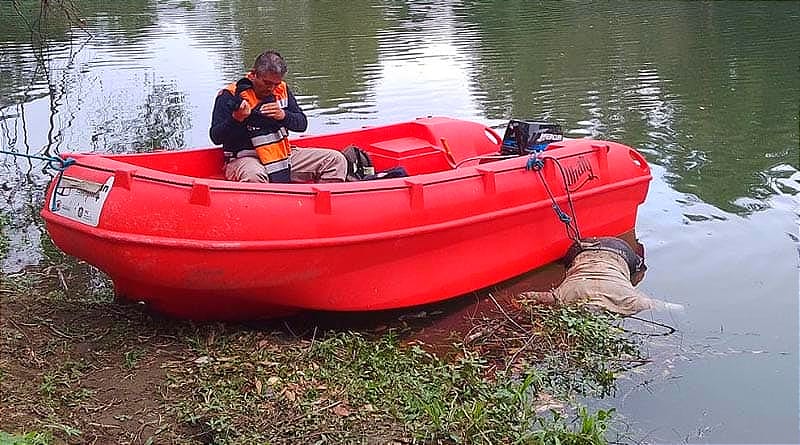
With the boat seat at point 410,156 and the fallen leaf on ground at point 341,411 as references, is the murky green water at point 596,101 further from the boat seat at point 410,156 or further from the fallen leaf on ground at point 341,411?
the boat seat at point 410,156

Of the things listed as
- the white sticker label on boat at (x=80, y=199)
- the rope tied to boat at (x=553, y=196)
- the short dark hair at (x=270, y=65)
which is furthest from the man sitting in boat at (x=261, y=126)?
the rope tied to boat at (x=553, y=196)

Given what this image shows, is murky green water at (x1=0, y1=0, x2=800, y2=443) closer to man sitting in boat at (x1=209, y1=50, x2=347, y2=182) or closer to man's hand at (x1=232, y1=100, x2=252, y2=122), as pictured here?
man sitting in boat at (x1=209, y1=50, x2=347, y2=182)

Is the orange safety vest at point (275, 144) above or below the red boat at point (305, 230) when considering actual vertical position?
above

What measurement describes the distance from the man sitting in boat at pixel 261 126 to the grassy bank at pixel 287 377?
0.92 metres

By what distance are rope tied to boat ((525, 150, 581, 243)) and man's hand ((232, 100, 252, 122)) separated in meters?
1.80

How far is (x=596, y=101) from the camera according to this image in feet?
35.8

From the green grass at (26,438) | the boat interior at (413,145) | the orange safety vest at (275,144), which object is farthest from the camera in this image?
the boat interior at (413,145)

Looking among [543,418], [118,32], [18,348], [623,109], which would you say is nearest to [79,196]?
[18,348]

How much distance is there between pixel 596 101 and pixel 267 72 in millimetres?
6900

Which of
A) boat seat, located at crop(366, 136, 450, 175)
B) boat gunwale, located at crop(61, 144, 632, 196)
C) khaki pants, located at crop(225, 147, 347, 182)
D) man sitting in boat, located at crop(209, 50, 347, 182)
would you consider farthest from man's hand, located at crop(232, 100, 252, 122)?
boat seat, located at crop(366, 136, 450, 175)


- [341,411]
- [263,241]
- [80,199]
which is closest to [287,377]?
[341,411]

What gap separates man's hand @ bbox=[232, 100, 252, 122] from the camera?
4.91 metres

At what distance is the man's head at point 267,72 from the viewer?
4832 mm

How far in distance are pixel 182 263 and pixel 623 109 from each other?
7282 mm
